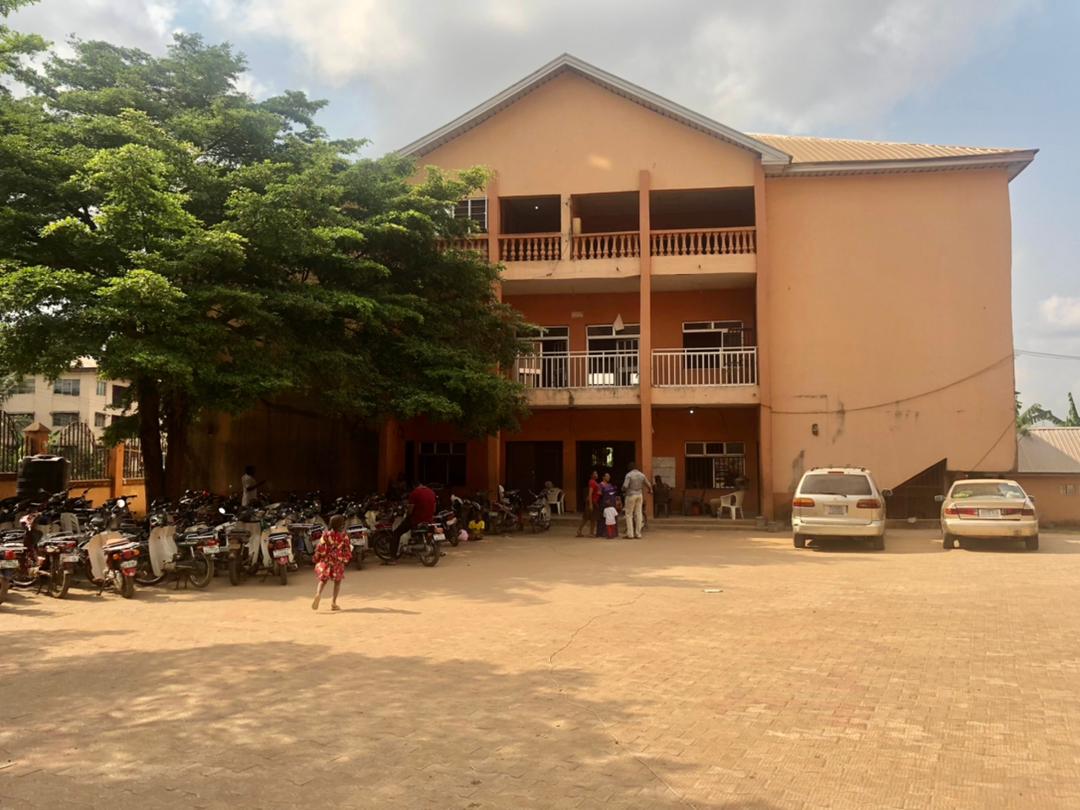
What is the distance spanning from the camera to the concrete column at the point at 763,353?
18.6m

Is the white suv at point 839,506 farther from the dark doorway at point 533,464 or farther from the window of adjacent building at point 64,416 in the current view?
the window of adjacent building at point 64,416

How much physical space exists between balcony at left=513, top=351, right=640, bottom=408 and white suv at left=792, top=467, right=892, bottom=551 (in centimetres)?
565

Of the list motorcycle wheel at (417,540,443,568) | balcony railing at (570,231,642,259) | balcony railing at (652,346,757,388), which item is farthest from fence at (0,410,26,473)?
balcony railing at (652,346,757,388)

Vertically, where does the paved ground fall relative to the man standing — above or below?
below

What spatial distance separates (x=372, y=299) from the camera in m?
13.9

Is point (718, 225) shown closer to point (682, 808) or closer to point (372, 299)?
point (372, 299)

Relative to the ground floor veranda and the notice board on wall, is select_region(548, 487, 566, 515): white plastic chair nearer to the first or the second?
the ground floor veranda

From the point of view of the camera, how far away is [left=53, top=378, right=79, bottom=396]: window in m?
39.8

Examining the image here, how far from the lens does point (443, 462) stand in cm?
2197

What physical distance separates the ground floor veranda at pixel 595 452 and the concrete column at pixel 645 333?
6.40ft

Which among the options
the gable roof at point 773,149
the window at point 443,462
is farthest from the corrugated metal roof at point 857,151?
the window at point 443,462

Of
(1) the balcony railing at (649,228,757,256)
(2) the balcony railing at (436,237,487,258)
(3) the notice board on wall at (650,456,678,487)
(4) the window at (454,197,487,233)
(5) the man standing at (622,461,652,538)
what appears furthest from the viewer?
(3) the notice board on wall at (650,456,678,487)

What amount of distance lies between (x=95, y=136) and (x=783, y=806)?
1393cm

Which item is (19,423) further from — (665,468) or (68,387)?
(68,387)
